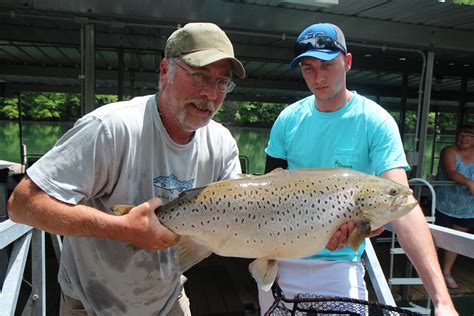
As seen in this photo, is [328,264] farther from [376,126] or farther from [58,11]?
[58,11]

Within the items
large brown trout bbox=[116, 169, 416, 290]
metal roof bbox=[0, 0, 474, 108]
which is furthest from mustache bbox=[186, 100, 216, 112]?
metal roof bbox=[0, 0, 474, 108]

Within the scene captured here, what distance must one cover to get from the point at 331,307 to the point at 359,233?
1.26ft

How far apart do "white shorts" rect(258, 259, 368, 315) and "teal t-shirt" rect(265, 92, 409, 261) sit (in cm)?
6

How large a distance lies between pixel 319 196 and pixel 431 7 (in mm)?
4424

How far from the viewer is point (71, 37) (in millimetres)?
7734

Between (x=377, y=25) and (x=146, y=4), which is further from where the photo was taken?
(x=377, y=25)

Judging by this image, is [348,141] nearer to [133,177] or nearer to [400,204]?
[400,204]

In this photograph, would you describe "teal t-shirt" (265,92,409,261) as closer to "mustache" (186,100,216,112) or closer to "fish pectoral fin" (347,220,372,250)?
"fish pectoral fin" (347,220,372,250)

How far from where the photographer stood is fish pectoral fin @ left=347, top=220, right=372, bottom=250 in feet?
6.53

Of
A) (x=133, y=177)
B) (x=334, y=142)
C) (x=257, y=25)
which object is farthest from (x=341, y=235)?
(x=257, y=25)

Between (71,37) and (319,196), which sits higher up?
(71,37)

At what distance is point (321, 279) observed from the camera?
243cm

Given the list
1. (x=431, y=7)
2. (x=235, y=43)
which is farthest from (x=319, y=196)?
(x=235, y=43)

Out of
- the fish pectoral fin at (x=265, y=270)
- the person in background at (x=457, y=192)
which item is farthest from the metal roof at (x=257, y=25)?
the fish pectoral fin at (x=265, y=270)
